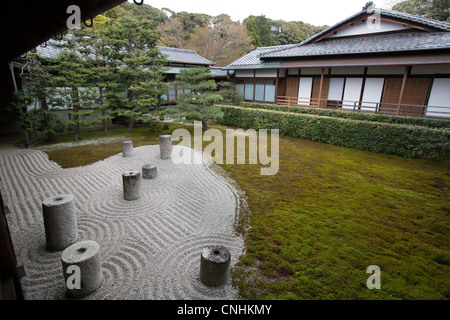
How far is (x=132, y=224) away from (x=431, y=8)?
27.4m

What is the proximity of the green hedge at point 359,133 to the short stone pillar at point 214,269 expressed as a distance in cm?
920

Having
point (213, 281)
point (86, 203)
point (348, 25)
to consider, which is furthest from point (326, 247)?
point (348, 25)

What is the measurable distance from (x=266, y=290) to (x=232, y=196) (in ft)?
9.51

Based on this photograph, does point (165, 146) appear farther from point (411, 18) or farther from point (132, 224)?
point (411, 18)

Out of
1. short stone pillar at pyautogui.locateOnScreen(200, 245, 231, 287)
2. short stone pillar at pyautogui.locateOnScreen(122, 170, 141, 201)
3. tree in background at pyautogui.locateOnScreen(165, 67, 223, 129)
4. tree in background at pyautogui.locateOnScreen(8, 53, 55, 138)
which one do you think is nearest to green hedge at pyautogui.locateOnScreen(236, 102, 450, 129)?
tree in background at pyautogui.locateOnScreen(165, 67, 223, 129)

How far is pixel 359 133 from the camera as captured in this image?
10.1m

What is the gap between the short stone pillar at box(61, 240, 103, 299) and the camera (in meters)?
2.92

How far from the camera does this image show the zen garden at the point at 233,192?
10.8 ft

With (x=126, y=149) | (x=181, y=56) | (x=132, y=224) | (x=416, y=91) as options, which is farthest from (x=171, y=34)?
(x=132, y=224)

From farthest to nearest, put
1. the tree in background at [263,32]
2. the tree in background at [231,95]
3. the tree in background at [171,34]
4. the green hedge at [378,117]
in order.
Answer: the tree in background at [263,32]
the tree in background at [171,34]
the tree in background at [231,95]
the green hedge at [378,117]

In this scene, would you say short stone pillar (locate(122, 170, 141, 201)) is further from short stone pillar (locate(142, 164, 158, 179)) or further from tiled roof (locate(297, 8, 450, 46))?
tiled roof (locate(297, 8, 450, 46))

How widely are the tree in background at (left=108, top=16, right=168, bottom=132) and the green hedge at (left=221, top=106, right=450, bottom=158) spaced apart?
17.5 ft

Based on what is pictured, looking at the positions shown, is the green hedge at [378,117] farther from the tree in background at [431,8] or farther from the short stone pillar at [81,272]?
the tree in background at [431,8]

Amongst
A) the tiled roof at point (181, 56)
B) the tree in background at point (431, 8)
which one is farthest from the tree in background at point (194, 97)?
the tree in background at point (431, 8)
